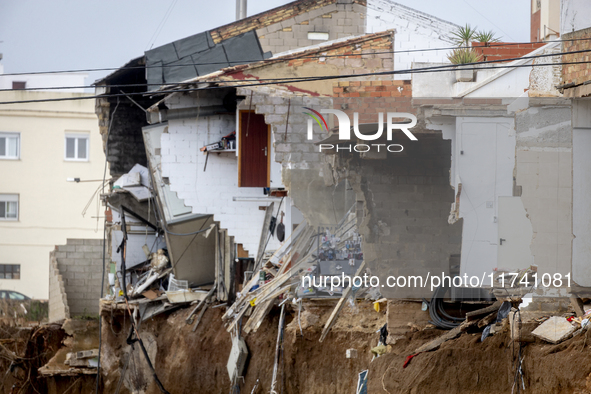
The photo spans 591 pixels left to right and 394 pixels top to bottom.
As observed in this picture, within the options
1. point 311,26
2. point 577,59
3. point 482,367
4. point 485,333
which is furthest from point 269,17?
point 482,367

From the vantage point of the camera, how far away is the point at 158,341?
74.0 ft

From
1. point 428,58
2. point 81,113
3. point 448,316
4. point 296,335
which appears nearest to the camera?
point 448,316

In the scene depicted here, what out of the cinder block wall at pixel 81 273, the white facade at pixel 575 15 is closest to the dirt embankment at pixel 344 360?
the cinder block wall at pixel 81 273

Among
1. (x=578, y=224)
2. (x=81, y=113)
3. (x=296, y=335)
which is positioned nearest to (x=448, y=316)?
(x=578, y=224)

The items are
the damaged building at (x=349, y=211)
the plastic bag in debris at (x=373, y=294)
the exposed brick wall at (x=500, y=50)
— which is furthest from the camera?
the plastic bag in debris at (x=373, y=294)

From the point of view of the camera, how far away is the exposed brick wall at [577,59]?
12.9m

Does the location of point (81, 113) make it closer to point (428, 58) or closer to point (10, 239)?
point (10, 239)

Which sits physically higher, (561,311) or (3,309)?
(561,311)

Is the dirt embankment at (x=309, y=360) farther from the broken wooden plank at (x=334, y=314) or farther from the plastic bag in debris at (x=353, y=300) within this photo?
the broken wooden plank at (x=334, y=314)

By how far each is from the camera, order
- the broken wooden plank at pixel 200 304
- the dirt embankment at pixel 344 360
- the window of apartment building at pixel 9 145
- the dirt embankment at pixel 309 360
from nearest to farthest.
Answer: the dirt embankment at pixel 344 360
the dirt embankment at pixel 309 360
the broken wooden plank at pixel 200 304
the window of apartment building at pixel 9 145

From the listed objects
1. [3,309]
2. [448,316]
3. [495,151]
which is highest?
[495,151]

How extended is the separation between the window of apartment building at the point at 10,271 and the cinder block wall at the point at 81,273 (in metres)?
8.78

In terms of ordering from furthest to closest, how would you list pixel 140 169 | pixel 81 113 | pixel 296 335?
pixel 81 113 → pixel 140 169 → pixel 296 335

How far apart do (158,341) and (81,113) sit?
17771 millimetres
